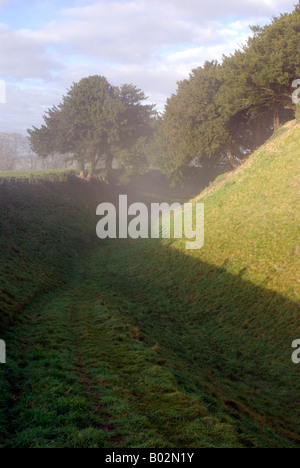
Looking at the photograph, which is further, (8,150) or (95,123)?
(8,150)

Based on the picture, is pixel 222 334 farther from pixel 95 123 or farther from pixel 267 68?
pixel 95 123

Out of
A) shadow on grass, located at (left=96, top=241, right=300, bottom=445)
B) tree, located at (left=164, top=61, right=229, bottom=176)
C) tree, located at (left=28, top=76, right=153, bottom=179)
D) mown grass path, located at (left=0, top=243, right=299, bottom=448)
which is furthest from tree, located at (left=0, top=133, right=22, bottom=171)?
mown grass path, located at (left=0, top=243, right=299, bottom=448)

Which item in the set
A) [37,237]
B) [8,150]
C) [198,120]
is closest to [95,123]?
[198,120]

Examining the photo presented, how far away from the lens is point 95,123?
2226 inches

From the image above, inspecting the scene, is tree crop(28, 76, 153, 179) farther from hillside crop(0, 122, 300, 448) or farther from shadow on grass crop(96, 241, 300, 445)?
shadow on grass crop(96, 241, 300, 445)

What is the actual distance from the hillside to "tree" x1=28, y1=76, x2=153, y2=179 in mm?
35337

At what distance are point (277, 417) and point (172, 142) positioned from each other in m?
42.7

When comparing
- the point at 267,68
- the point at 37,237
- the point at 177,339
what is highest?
the point at 267,68

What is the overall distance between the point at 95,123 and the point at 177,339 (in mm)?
50727

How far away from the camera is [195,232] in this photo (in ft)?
82.0

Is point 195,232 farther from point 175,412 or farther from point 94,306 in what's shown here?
point 175,412

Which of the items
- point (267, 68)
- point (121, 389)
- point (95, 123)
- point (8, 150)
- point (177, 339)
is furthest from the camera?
point (8, 150)

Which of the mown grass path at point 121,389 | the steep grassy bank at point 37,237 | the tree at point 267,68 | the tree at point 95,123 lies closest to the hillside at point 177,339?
the mown grass path at point 121,389

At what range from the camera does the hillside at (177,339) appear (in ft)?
20.3
